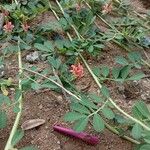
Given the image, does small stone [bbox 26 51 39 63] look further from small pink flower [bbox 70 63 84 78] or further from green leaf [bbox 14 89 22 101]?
green leaf [bbox 14 89 22 101]

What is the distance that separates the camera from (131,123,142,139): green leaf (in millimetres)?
1529

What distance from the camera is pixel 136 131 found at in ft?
5.07

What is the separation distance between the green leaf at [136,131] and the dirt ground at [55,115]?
0.59 ft

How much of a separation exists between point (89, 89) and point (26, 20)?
0.57 metres

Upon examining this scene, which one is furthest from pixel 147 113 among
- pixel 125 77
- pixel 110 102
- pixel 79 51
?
pixel 79 51

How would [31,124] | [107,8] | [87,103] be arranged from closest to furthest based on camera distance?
1. [87,103]
2. [31,124]
3. [107,8]

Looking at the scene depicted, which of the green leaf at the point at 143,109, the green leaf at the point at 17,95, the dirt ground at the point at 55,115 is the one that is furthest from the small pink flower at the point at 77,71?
the green leaf at the point at 143,109

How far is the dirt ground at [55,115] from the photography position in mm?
1728

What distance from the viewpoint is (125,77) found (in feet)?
6.15

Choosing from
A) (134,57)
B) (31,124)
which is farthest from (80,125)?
(134,57)

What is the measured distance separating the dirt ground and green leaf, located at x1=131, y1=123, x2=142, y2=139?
0.18 meters

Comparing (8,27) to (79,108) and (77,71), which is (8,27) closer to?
(77,71)

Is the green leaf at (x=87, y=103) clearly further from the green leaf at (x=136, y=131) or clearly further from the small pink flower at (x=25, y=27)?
the small pink flower at (x=25, y=27)

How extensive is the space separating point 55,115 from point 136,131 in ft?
1.36
